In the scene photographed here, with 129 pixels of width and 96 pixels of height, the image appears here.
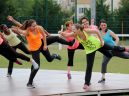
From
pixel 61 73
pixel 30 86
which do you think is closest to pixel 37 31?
pixel 30 86

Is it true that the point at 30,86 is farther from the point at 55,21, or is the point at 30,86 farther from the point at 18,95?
the point at 55,21

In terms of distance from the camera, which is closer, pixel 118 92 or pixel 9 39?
pixel 118 92

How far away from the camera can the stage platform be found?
36.6 feet

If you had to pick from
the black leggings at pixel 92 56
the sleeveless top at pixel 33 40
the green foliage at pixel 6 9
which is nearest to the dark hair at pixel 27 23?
the sleeveless top at pixel 33 40

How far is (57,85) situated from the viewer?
40.8 feet

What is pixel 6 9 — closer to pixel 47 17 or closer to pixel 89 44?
pixel 47 17

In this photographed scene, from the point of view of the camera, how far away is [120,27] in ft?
130

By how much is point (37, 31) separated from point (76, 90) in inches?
75.1

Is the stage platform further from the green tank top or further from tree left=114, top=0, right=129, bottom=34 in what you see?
tree left=114, top=0, right=129, bottom=34

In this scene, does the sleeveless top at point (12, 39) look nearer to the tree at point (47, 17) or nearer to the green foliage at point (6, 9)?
the tree at point (47, 17)

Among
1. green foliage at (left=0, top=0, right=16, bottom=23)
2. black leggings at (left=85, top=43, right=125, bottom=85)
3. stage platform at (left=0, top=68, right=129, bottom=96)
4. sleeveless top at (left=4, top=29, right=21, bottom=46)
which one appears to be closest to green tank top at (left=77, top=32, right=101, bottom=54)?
black leggings at (left=85, top=43, right=125, bottom=85)

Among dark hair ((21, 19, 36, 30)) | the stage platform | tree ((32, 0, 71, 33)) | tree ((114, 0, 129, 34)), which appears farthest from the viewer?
tree ((114, 0, 129, 34))

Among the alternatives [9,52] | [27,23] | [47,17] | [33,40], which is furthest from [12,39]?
[47,17]

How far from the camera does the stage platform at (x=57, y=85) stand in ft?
36.6
